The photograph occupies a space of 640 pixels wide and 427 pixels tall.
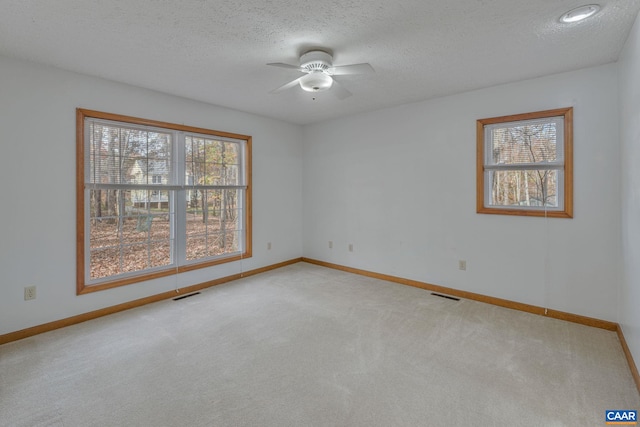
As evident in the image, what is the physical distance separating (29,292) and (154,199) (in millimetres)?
1405

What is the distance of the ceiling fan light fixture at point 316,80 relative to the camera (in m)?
2.59

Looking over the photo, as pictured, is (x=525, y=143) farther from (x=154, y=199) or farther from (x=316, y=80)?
(x=154, y=199)

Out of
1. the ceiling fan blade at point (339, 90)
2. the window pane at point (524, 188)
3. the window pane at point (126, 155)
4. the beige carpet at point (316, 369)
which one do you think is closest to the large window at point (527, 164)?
the window pane at point (524, 188)

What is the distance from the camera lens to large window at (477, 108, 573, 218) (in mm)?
3045

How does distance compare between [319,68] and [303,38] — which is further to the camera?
[319,68]

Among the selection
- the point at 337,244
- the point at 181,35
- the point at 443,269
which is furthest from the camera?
the point at 337,244

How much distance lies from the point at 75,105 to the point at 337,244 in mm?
3706

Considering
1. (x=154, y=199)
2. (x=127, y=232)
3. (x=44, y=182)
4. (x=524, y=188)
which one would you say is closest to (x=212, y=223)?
(x=154, y=199)

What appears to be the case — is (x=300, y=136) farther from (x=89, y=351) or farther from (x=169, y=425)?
(x=169, y=425)

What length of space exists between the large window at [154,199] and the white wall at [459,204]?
146 centimetres

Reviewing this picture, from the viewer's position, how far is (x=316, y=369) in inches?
87.1

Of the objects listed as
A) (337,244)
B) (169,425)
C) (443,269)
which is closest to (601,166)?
(443,269)

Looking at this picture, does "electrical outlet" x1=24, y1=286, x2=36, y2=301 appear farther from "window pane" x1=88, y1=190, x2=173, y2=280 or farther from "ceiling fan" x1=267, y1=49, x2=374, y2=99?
"ceiling fan" x1=267, y1=49, x2=374, y2=99

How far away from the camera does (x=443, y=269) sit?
387cm
